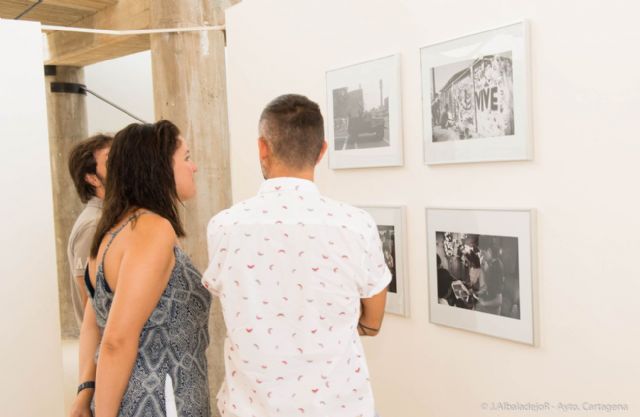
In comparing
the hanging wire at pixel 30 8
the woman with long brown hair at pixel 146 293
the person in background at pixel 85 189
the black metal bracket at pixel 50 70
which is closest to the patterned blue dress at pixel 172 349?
the woman with long brown hair at pixel 146 293

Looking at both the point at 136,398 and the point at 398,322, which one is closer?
the point at 136,398

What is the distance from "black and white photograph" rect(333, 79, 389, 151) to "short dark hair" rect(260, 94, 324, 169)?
838 mm

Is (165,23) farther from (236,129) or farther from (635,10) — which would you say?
(635,10)

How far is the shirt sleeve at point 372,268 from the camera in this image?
5.79 ft

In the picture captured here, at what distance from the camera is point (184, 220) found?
162 inches

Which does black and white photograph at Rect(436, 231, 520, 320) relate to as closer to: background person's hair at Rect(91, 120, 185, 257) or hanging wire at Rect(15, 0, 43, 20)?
background person's hair at Rect(91, 120, 185, 257)

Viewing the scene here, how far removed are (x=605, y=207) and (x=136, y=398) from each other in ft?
5.18

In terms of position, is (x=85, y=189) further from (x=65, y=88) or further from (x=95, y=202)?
(x=65, y=88)

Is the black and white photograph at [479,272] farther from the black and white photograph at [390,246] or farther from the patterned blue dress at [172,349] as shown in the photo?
the patterned blue dress at [172,349]

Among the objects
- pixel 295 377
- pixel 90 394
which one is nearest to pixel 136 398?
pixel 90 394

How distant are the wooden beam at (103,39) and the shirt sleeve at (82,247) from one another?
7.78ft

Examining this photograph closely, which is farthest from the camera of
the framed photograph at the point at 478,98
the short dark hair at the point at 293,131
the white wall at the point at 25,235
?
the white wall at the point at 25,235

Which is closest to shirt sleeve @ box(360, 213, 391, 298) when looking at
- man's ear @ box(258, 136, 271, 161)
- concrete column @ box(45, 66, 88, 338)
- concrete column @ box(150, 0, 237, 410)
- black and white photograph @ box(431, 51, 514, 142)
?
man's ear @ box(258, 136, 271, 161)

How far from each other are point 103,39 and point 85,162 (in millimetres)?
2873
